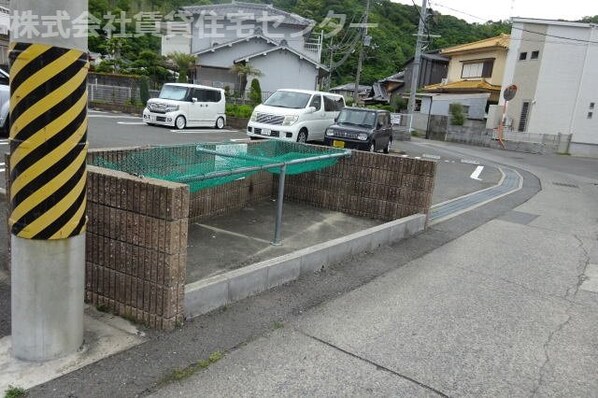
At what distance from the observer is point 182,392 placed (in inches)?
111

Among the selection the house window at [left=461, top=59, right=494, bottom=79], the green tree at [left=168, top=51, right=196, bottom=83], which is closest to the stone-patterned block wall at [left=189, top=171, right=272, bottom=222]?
the green tree at [left=168, top=51, right=196, bottom=83]

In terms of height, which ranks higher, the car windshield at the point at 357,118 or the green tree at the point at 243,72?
the green tree at the point at 243,72

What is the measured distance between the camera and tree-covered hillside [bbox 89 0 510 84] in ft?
134

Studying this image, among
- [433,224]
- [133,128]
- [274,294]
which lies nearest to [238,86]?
[133,128]

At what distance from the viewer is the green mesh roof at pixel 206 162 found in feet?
14.9

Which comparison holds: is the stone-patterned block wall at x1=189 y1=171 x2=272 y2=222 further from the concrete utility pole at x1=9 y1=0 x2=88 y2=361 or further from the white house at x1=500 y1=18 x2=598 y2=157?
the white house at x1=500 y1=18 x2=598 y2=157

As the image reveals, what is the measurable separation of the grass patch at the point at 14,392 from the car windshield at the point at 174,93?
17.4m

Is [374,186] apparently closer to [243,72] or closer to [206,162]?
[206,162]

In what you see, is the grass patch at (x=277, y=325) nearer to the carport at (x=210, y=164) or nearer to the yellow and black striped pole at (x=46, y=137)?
the carport at (x=210, y=164)

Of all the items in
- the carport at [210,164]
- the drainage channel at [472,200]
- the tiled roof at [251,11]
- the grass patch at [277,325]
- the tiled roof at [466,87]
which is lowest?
the grass patch at [277,325]

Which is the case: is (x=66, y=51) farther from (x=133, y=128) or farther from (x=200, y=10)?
(x=200, y=10)

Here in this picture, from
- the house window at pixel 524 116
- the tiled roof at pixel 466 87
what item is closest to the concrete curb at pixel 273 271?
the house window at pixel 524 116

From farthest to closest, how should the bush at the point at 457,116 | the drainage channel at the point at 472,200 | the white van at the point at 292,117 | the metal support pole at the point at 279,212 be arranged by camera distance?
the bush at the point at 457,116
the white van at the point at 292,117
the drainage channel at the point at 472,200
the metal support pole at the point at 279,212

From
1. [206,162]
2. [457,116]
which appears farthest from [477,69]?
[206,162]
